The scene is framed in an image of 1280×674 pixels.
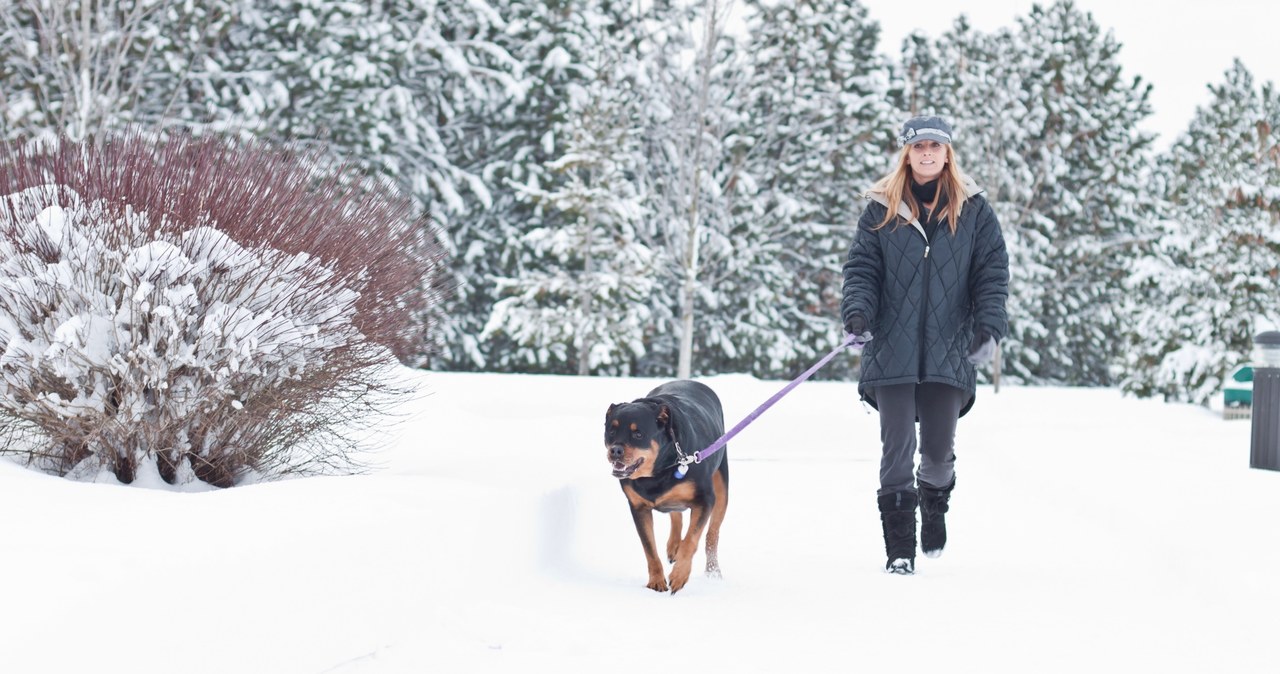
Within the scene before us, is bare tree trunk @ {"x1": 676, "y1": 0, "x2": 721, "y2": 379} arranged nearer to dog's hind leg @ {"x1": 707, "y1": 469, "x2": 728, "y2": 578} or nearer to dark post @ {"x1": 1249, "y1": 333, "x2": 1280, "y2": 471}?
dark post @ {"x1": 1249, "y1": 333, "x2": 1280, "y2": 471}

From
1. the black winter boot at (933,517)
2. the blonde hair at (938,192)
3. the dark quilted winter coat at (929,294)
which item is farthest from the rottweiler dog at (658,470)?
the blonde hair at (938,192)

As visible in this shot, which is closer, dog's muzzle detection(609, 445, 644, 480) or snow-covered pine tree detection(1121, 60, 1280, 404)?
dog's muzzle detection(609, 445, 644, 480)

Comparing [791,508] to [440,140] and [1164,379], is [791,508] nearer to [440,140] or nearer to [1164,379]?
[1164,379]

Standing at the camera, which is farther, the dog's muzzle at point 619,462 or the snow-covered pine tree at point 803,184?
the snow-covered pine tree at point 803,184

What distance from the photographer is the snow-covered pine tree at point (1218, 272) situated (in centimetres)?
1856

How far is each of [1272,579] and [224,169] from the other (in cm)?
515

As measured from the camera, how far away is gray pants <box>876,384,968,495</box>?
215 inches

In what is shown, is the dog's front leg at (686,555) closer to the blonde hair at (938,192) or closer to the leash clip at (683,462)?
the leash clip at (683,462)

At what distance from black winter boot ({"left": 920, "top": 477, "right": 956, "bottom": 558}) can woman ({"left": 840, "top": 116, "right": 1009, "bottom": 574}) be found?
0.06 m

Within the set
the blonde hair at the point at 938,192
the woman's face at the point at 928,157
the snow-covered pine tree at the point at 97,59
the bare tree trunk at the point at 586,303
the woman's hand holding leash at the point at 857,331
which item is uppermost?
the snow-covered pine tree at the point at 97,59

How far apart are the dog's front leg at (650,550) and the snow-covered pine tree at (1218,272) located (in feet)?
53.4

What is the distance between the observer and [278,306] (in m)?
5.28

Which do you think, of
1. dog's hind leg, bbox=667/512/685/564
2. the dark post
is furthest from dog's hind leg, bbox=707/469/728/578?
the dark post

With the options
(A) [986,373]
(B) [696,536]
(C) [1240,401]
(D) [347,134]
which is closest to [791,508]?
(B) [696,536]
